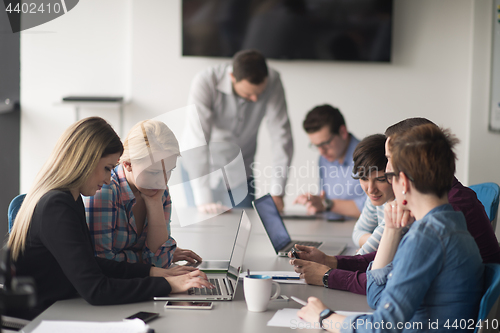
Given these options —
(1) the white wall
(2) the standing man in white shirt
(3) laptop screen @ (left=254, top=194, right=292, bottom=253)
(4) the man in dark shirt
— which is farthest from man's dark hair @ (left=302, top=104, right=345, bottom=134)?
(1) the white wall

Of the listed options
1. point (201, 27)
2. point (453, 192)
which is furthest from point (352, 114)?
point (453, 192)

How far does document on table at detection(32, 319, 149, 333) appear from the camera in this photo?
3.31 feet

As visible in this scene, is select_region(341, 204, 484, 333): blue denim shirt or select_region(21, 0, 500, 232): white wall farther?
select_region(21, 0, 500, 232): white wall

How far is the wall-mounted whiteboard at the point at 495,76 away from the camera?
3855 millimetres

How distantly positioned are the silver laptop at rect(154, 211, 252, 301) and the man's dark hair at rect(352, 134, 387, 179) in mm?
451

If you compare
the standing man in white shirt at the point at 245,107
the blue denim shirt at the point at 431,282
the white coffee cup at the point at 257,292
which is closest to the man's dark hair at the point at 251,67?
the standing man in white shirt at the point at 245,107

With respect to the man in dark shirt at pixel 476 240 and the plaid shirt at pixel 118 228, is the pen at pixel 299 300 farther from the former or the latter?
the plaid shirt at pixel 118 228

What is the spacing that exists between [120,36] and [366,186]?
3025 millimetres

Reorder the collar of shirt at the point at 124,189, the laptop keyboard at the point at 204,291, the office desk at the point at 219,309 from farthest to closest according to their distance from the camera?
the collar of shirt at the point at 124,189, the laptop keyboard at the point at 204,291, the office desk at the point at 219,309

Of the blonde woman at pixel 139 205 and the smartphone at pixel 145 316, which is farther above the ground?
the blonde woman at pixel 139 205

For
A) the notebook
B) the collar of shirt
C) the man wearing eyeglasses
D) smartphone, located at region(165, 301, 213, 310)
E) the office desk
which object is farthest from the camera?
the man wearing eyeglasses

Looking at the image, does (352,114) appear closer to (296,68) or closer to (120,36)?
(296,68)

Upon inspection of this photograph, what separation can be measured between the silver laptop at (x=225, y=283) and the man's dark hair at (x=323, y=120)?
4.09ft

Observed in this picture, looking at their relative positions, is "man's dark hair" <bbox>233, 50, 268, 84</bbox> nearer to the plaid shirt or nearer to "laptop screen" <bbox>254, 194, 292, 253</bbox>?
"laptop screen" <bbox>254, 194, 292, 253</bbox>
